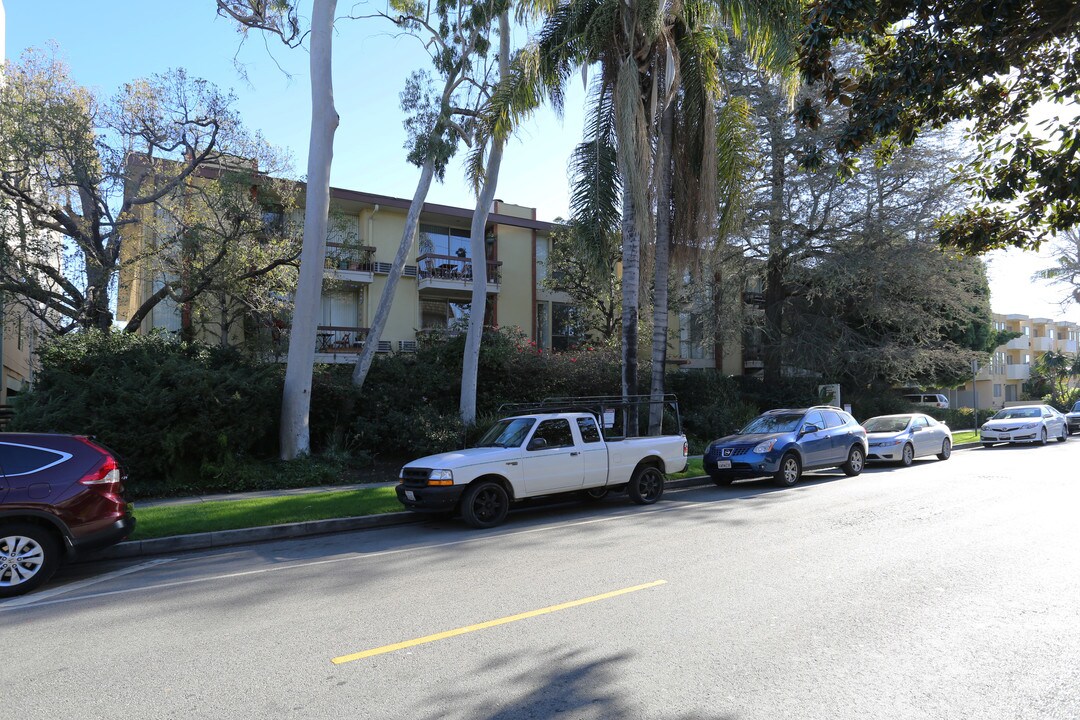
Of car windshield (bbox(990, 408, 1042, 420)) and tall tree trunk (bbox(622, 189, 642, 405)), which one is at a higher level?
tall tree trunk (bbox(622, 189, 642, 405))

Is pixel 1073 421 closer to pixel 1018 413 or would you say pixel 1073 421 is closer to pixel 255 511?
pixel 1018 413

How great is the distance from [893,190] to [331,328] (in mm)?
20479

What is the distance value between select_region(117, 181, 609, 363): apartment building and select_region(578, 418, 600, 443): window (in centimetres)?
1249

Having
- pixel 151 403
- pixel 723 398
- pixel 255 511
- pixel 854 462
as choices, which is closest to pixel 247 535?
pixel 255 511

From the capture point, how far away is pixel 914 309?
2527 cm

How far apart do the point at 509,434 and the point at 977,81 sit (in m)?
7.66

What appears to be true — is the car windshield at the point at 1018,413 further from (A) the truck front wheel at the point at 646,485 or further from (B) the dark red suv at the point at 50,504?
(B) the dark red suv at the point at 50,504

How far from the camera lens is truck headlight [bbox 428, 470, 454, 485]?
9.58m

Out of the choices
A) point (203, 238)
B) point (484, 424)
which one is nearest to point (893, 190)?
point (484, 424)

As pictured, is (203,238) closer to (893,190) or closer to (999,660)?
(999,660)

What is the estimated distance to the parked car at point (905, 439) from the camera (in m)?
17.0

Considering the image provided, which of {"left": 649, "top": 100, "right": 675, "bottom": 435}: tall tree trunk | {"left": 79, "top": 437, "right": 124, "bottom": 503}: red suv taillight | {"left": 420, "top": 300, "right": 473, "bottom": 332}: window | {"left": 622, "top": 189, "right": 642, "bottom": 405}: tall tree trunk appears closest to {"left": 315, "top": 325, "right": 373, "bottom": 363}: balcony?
{"left": 420, "top": 300, "right": 473, "bottom": 332}: window

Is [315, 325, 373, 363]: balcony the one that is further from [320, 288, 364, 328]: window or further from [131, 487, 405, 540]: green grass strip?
[131, 487, 405, 540]: green grass strip

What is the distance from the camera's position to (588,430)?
1110 cm
